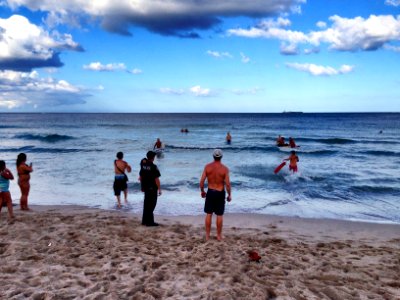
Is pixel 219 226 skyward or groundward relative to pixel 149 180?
groundward

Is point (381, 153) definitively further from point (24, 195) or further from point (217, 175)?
point (24, 195)

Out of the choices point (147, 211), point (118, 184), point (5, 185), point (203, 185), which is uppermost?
point (203, 185)

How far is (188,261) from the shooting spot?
18.3 ft

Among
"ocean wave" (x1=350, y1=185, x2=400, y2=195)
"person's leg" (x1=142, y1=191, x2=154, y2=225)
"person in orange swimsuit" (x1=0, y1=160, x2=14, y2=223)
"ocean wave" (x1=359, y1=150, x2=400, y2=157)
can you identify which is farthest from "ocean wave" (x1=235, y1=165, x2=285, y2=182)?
"ocean wave" (x1=359, y1=150, x2=400, y2=157)

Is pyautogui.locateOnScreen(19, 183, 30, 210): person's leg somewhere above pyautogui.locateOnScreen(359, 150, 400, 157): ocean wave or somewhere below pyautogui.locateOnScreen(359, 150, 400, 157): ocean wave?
above

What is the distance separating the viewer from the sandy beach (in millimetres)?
4559

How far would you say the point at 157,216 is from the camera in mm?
9227

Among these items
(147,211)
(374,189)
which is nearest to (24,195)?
(147,211)

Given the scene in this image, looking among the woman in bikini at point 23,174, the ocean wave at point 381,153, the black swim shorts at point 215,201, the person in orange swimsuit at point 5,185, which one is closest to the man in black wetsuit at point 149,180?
the black swim shorts at point 215,201

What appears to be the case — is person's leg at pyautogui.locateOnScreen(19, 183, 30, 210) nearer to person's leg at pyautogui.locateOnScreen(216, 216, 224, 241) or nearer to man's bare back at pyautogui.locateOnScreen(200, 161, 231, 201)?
man's bare back at pyautogui.locateOnScreen(200, 161, 231, 201)

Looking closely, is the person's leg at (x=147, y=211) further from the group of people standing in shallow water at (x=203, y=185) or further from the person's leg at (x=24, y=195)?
the person's leg at (x=24, y=195)

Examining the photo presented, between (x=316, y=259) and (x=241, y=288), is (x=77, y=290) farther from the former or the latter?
(x=316, y=259)

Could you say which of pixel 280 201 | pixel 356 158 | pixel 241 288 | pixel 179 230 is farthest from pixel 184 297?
pixel 356 158

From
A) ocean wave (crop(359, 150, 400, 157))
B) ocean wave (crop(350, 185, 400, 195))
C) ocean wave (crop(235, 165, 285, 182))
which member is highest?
ocean wave (crop(359, 150, 400, 157))
